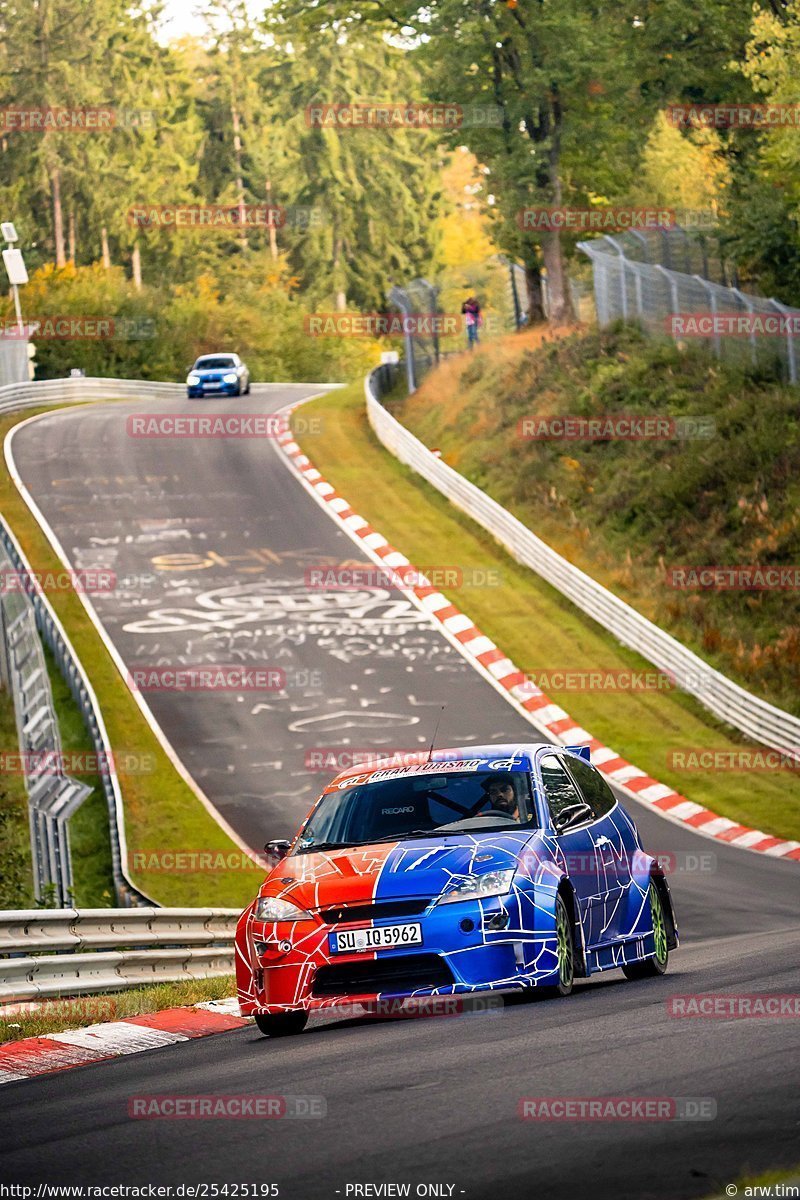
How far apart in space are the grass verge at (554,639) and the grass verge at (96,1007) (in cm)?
1191

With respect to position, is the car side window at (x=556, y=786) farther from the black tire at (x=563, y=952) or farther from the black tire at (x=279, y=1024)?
the black tire at (x=279, y=1024)

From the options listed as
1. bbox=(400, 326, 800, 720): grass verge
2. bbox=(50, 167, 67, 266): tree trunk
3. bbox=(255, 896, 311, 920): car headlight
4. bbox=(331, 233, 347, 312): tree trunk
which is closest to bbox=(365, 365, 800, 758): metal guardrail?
bbox=(400, 326, 800, 720): grass verge

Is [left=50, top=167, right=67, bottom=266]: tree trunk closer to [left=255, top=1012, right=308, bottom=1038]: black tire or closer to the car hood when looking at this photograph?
the car hood

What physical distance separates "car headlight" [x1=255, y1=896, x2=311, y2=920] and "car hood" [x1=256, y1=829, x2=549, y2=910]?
37 millimetres

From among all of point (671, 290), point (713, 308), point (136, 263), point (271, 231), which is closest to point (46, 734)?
point (713, 308)

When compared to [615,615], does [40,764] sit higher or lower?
higher

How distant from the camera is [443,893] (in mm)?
9406

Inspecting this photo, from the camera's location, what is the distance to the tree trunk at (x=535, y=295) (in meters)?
51.7

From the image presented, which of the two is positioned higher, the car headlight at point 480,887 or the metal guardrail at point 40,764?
the car headlight at point 480,887

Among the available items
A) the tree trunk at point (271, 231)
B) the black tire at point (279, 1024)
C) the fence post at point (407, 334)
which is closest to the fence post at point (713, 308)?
the fence post at point (407, 334)

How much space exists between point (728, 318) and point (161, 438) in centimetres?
1594

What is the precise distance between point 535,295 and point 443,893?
144 feet

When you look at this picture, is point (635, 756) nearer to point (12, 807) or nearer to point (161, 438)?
point (12, 807)

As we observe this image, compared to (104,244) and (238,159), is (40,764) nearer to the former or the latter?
(104,244)
